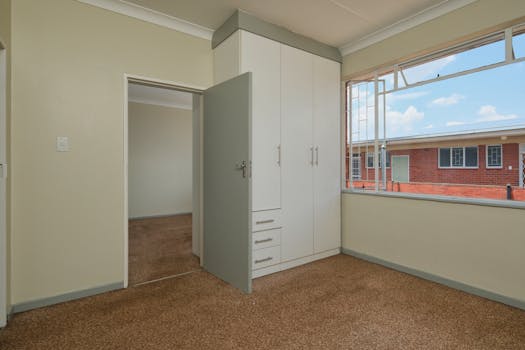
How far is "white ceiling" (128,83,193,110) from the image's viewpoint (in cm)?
516

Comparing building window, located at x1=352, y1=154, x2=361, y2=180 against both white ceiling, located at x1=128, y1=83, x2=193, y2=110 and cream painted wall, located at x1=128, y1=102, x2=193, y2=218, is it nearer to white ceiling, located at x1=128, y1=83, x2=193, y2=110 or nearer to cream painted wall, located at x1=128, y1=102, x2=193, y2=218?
white ceiling, located at x1=128, y1=83, x2=193, y2=110

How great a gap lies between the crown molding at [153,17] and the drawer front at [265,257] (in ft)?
7.66

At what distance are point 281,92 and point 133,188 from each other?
436 centimetres

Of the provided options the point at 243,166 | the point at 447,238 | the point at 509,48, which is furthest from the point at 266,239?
the point at 509,48

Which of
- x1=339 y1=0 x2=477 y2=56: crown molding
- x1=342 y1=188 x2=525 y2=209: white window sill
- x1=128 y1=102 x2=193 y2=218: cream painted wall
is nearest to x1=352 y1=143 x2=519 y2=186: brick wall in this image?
x1=342 y1=188 x2=525 y2=209: white window sill

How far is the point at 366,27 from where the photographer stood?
113 inches

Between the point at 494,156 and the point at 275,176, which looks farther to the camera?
the point at 275,176

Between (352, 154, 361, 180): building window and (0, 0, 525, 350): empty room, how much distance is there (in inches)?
3.4

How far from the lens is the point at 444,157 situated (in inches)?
107

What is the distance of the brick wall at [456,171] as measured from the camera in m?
2.29

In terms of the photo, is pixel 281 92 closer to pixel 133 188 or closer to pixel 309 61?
pixel 309 61

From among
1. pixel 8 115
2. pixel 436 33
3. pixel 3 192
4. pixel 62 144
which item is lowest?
pixel 3 192

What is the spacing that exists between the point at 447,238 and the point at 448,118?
115cm

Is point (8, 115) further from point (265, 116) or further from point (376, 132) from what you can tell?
point (376, 132)
